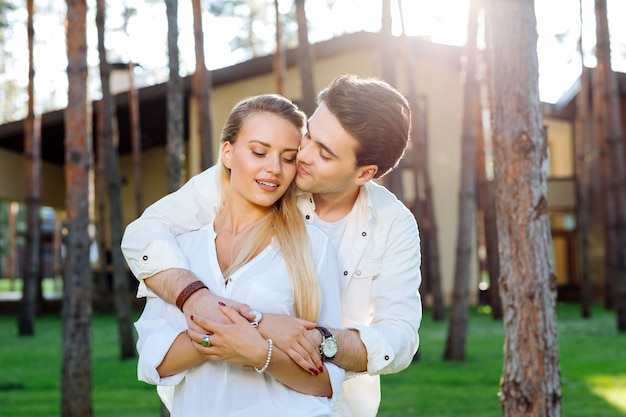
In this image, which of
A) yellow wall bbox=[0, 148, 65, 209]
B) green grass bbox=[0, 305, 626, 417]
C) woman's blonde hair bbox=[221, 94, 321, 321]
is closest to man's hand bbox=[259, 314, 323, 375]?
woman's blonde hair bbox=[221, 94, 321, 321]

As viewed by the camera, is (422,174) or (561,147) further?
(561,147)

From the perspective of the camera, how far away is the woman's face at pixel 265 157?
2.91 m

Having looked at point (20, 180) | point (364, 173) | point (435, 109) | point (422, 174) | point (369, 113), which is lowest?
point (364, 173)

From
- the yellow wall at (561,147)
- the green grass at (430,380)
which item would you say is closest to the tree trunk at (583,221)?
the green grass at (430,380)

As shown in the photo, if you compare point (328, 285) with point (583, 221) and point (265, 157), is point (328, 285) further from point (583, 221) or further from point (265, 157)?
point (583, 221)

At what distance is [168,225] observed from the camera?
306 cm

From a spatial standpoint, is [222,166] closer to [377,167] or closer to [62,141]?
[377,167]

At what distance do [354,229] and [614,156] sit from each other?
13138 mm

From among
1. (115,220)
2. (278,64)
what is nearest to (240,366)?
(115,220)

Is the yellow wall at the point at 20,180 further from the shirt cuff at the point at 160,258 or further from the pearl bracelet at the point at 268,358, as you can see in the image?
the pearl bracelet at the point at 268,358

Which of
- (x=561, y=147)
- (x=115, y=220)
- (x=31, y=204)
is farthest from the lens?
(x=561, y=147)

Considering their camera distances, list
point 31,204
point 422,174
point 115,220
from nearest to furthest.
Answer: point 115,220, point 422,174, point 31,204

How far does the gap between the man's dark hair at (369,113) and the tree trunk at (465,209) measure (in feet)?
26.7

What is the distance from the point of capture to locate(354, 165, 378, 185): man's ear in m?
3.12
